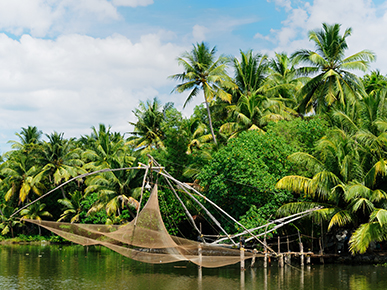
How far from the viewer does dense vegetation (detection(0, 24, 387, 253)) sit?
15492 mm

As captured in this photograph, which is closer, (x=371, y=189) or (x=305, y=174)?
(x=371, y=189)

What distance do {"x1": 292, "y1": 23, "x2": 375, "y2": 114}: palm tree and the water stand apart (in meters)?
8.59

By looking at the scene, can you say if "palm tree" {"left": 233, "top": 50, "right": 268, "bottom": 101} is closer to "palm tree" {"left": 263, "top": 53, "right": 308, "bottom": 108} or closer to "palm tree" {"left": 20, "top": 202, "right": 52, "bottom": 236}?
"palm tree" {"left": 263, "top": 53, "right": 308, "bottom": 108}

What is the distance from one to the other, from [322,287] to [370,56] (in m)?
12.6

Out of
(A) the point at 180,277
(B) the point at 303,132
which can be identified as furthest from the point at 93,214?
(B) the point at 303,132

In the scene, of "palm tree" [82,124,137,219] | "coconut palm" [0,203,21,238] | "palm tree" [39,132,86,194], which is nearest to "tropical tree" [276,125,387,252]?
"palm tree" [82,124,137,219]

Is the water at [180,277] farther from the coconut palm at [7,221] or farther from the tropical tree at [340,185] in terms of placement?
the coconut palm at [7,221]

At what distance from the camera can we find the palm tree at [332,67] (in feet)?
64.7

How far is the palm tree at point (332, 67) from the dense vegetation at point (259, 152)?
0.17ft

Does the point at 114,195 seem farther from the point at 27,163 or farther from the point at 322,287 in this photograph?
the point at 322,287

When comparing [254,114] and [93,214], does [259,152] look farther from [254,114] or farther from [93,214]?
[93,214]

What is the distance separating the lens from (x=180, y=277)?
13.6m

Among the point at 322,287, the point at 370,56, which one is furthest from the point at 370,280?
the point at 370,56

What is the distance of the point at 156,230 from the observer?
452 inches
